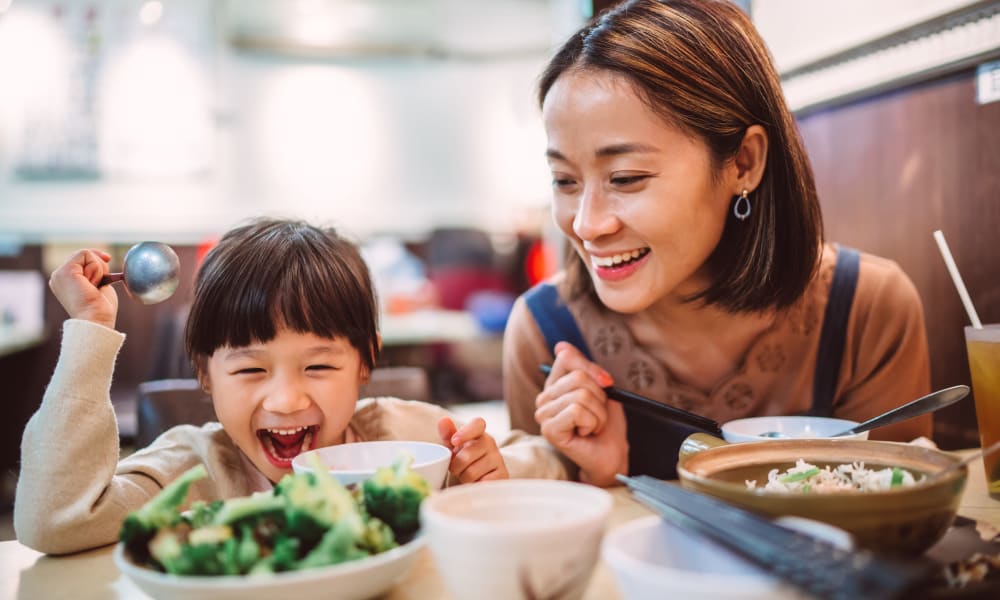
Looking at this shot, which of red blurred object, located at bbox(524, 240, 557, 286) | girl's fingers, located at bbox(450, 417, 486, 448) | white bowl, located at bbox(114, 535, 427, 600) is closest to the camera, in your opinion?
white bowl, located at bbox(114, 535, 427, 600)

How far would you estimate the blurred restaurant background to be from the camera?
1.57 metres

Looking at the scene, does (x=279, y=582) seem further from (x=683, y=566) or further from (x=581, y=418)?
(x=581, y=418)

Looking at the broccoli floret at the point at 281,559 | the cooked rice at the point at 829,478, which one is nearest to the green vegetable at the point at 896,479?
the cooked rice at the point at 829,478

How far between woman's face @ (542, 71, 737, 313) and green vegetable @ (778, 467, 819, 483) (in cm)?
50

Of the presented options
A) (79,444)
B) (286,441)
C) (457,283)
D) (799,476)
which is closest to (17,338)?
(457,283)

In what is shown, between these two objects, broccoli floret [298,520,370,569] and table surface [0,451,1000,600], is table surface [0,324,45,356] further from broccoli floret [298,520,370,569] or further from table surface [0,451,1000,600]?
broccoli floret [298,520,370,569]

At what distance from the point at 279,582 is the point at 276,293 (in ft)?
2.10

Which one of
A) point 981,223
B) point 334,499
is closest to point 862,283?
point 981,223

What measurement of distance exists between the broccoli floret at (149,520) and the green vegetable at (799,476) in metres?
0.59

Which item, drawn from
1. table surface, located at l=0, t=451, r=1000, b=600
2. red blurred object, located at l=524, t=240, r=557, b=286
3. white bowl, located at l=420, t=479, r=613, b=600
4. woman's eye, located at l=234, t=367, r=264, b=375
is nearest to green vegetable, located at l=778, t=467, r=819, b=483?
table surface, located at l=0, t=451, r=1000, b=600

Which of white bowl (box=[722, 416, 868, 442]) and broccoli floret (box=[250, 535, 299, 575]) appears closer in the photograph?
broccoli floret (box=[250, 535, 299, 575])

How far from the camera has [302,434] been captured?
118cm

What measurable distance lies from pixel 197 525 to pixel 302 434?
51cm

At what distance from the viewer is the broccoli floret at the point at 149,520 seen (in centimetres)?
64
